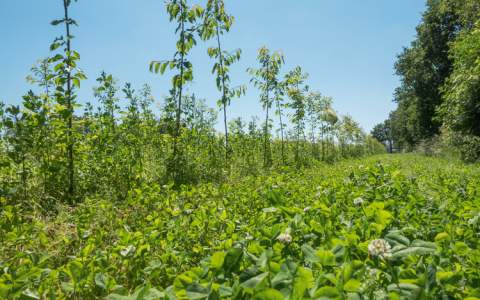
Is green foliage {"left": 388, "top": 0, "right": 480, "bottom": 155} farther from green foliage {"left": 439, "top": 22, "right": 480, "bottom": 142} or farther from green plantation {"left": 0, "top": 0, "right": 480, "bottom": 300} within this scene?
green plantation {"left": 0, "top": 0, "right": 480, "bottom": 300}

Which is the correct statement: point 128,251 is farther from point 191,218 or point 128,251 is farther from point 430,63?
point 430,63

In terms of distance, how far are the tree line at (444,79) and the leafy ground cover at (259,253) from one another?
32.8 feet

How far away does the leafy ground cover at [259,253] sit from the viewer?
1041 mm

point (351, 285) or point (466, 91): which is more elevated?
point (466, 91)

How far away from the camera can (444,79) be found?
2516 cm

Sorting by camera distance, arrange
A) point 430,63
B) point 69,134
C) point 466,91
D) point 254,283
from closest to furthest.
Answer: point 254,283 → point 69,134 → point 466,91 → point 430,63

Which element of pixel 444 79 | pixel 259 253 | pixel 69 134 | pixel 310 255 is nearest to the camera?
pixel 310 255

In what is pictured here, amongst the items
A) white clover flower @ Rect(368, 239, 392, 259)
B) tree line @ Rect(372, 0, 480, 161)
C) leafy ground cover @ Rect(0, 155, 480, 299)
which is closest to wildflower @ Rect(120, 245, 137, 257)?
leafy ground cover @ Rect(0, 155, 480, 299)

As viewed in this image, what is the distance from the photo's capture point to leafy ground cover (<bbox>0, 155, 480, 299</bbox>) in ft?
3.42

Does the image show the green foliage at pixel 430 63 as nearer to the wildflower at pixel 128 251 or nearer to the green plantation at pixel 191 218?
the green plantation at pixel 191 218

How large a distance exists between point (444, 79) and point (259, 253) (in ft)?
99.3

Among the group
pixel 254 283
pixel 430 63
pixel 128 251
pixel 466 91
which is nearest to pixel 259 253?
pixel 254 283

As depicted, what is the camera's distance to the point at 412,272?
1.15 meters

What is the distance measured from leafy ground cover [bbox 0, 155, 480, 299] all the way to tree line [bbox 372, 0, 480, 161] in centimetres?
1001
